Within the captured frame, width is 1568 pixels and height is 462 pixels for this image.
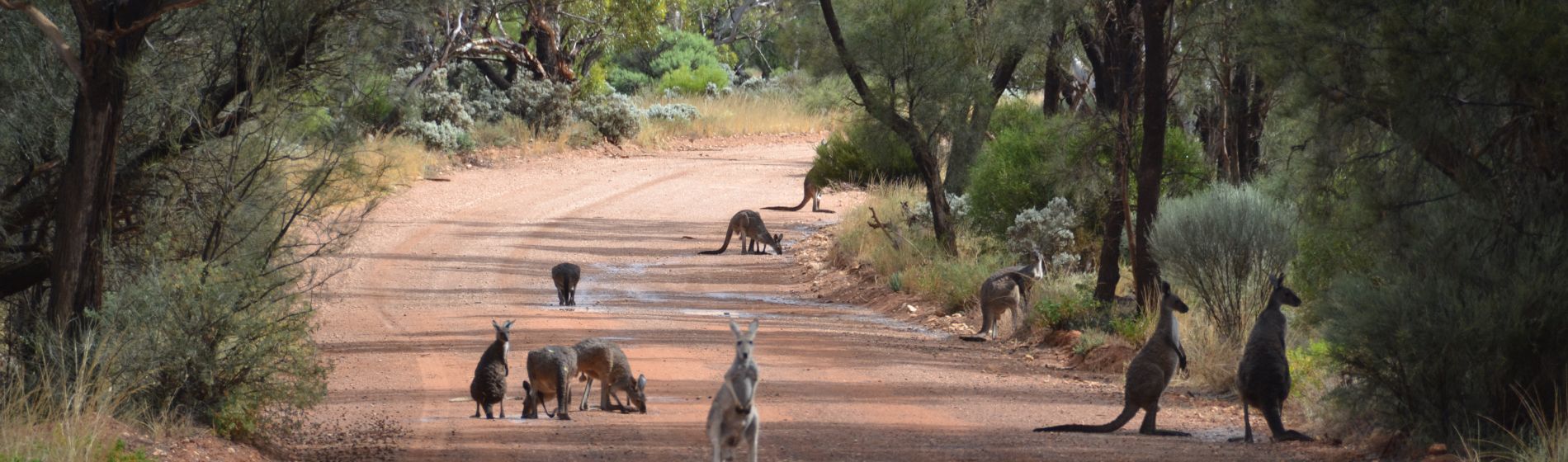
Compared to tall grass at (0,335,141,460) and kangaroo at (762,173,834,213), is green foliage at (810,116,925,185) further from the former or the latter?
tall grass at (0,335,141,460)

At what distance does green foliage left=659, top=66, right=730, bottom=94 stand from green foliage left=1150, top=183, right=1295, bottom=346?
142ft

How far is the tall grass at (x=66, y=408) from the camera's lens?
292 inches

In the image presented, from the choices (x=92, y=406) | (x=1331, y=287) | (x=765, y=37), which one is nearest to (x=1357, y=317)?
(x=1331, y=287)

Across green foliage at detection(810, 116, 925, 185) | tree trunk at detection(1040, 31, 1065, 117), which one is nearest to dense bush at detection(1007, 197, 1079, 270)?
tree trunk at detection(1040, 31, 1065, 117)

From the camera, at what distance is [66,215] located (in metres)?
9.09

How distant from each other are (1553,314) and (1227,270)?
18.1 feet

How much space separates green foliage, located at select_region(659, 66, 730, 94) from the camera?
58.2 m

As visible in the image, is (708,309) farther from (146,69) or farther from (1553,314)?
(1553,314)

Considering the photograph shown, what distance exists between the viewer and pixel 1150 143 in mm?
15539

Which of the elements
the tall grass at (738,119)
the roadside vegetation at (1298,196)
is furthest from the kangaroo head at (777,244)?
the tall grass at (738,119)

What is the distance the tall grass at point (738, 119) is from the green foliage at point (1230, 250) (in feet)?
101

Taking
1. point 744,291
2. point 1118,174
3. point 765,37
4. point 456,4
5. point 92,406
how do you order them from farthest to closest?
point 765,37 → point 744,291 → point 1118,174 → point 456,4 → point 92,406

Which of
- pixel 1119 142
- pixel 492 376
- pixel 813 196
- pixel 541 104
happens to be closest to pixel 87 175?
pixel 492 376

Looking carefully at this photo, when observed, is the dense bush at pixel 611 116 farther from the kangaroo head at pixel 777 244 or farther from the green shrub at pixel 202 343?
the green shrub at pixel 202 343
